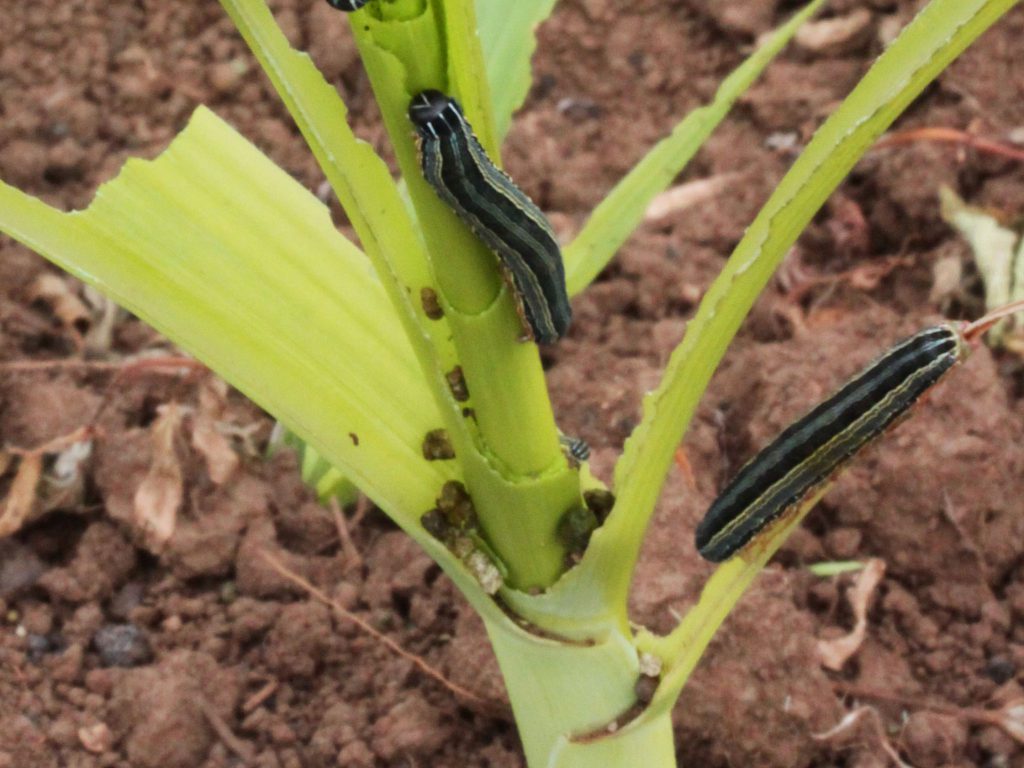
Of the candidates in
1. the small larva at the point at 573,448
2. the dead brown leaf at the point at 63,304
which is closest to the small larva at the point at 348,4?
the small larva at the point at 573,448

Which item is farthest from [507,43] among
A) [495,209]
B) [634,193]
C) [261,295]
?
[495,209]

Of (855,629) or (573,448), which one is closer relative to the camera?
(573,448)

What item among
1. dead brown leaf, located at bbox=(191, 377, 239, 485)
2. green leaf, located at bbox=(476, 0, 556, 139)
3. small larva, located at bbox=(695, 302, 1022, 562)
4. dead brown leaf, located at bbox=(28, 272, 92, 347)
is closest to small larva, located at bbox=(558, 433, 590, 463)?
small larva, located at bbox=(695, 302, 1022, 562)

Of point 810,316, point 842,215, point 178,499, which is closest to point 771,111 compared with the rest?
point 842,215

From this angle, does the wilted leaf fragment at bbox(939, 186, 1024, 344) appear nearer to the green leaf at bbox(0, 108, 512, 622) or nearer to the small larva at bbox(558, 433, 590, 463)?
the small larva at bbox(558, 433, 590, 463)

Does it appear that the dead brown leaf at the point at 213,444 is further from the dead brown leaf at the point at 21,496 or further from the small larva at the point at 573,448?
the small larva at the point at 573,448

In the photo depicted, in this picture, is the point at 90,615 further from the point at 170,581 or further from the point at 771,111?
the point at 771,111

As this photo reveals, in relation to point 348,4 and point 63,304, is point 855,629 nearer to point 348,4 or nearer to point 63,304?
point 348,4
